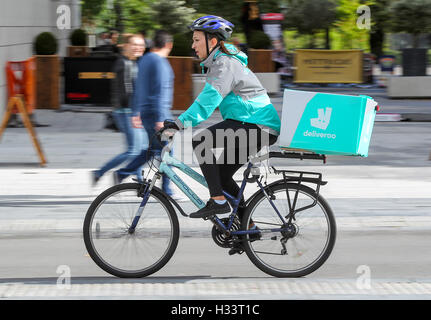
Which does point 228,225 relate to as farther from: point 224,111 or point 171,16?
point 171,16

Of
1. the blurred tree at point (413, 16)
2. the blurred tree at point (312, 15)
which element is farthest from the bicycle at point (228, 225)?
the blurred tree at point (312, 15)

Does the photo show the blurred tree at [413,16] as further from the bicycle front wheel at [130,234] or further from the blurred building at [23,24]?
the bicycle front wheel at [130,234]

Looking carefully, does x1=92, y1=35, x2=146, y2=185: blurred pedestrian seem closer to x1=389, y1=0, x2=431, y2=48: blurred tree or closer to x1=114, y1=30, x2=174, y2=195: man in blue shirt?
x1=114, y1=30, x2=174, y2=195: man in blue shirt

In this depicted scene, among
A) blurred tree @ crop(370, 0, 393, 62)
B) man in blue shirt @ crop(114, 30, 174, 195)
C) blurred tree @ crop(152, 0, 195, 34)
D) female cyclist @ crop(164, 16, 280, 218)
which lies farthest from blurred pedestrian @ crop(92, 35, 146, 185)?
blurred tree @ crop(370, 0, 393, 62)

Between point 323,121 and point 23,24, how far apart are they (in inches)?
519

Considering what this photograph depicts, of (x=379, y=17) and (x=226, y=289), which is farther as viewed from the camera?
(x=379, y=17)

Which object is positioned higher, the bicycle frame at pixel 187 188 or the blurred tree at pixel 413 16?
the blurred tree at pixel 413 16

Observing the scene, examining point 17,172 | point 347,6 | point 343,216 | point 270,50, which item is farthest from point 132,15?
point 343,216

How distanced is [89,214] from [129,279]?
530 millimetres

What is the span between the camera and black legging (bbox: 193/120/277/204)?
5258mm

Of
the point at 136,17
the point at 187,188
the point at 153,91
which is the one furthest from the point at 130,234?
the point at 136,17

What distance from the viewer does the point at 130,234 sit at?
17.9 ft

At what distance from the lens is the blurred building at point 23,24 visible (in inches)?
596

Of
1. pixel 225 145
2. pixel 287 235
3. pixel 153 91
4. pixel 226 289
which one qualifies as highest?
pixel 153 91
